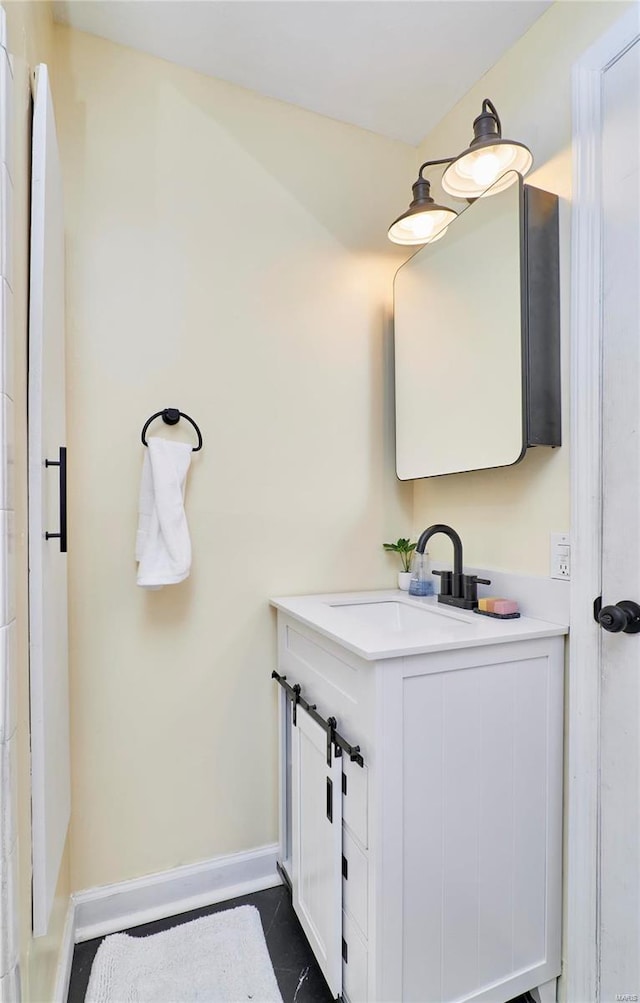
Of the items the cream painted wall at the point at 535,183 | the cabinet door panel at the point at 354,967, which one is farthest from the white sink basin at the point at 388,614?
the cabinet door panel at the point at 354,967

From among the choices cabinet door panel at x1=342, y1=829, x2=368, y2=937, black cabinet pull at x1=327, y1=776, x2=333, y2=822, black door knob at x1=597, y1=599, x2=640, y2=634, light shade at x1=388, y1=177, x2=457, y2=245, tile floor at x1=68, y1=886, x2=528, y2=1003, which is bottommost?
tile floor at x1=68, y1=886, x2=528, y2=1003

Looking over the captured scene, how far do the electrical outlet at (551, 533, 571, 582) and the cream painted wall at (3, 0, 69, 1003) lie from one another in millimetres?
1206

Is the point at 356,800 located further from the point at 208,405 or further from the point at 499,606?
the point at 208,405

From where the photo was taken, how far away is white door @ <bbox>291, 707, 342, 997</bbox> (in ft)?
3.92

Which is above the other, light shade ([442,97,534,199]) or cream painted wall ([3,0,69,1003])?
light shade ([442,97,534,199])

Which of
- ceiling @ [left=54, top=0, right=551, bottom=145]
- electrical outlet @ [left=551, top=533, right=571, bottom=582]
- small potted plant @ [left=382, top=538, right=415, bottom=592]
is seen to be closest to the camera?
electrical outlet @ [left=551, top=533, right=571, bottom=582]

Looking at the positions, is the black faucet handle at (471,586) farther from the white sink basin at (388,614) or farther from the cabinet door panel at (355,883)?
the cabinet door panel at (355,883)

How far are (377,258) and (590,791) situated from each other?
175 centimetres

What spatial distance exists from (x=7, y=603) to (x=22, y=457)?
289 millimetres

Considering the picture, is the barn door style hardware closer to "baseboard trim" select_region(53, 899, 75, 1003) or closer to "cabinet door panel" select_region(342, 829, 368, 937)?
"cabinet door panel" select_region(342, 829, 368, 937)

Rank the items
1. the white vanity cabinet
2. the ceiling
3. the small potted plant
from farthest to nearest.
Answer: the small potted plant, the ceiling, the white vanity cabinet

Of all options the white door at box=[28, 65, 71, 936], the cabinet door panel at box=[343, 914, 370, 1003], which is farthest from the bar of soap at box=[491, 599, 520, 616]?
the white door at box=[28, 65, 71, 936]

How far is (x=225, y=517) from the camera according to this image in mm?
1653

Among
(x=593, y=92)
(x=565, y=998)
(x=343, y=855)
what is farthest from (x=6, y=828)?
(x=593, y=92)
